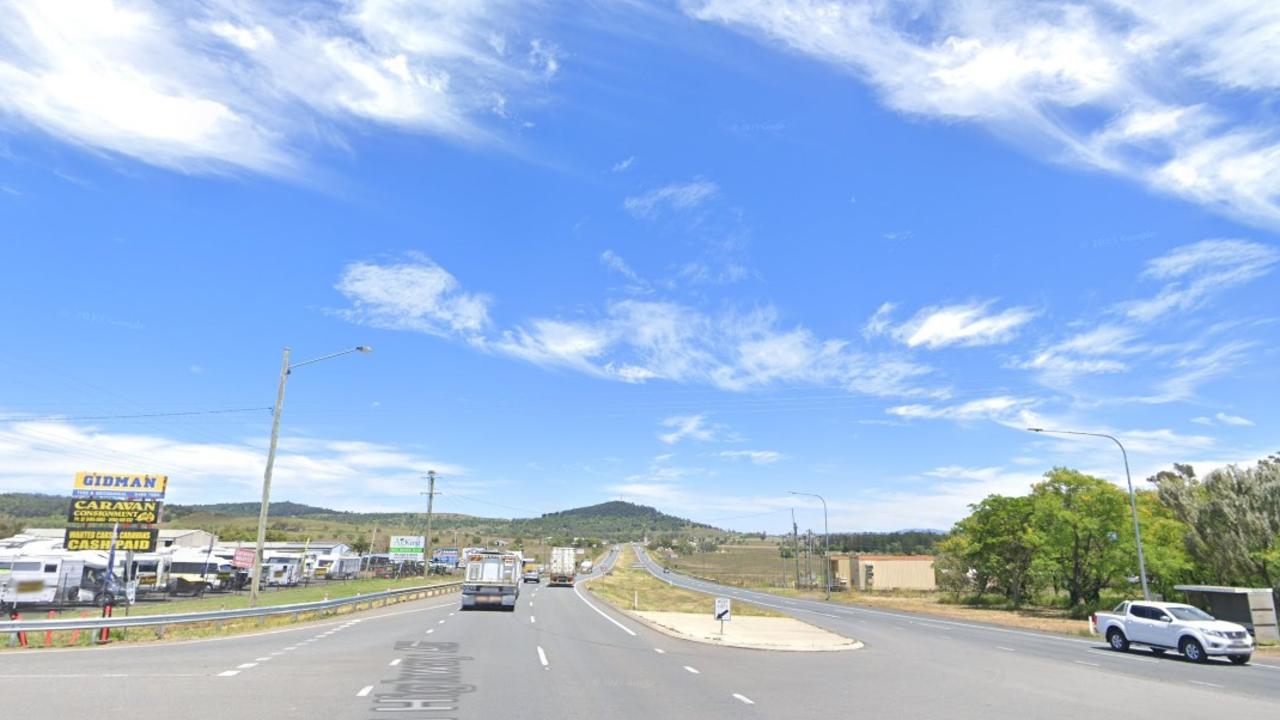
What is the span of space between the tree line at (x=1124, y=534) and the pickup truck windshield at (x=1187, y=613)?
47.8 feet

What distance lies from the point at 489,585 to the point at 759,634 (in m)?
16.2

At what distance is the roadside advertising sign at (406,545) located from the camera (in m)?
102

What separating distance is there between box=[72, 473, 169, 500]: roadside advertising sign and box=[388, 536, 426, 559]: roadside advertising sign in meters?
65.0

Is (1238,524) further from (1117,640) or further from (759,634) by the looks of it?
(759,634)

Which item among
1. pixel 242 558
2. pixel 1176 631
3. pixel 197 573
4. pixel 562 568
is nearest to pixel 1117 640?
pixel 1176 631

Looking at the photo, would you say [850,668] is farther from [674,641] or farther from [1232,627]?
[1232,627]

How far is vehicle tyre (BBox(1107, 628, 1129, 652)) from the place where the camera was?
90.2 ft

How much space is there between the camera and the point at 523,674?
51.8 feet

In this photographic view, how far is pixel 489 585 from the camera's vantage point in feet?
130

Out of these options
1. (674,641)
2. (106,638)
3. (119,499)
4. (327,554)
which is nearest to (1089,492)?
(674,641)

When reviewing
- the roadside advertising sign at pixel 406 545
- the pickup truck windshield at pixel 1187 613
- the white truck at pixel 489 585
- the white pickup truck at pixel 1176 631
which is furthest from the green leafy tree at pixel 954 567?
the roadside advertising sign at pixel 406 545

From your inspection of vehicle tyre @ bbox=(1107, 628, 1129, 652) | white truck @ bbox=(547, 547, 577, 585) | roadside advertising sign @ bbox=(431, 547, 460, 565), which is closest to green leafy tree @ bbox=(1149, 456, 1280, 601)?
vehicle tyre @ bbox=(1107, 628, 1129, 652)

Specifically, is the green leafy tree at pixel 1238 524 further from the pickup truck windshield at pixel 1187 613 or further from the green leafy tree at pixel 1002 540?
the pickup truck windshield at pixel 1187 613

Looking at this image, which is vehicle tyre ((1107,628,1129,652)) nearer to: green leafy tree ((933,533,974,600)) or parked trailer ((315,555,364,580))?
green leafy tree ((933,533,974,600))
